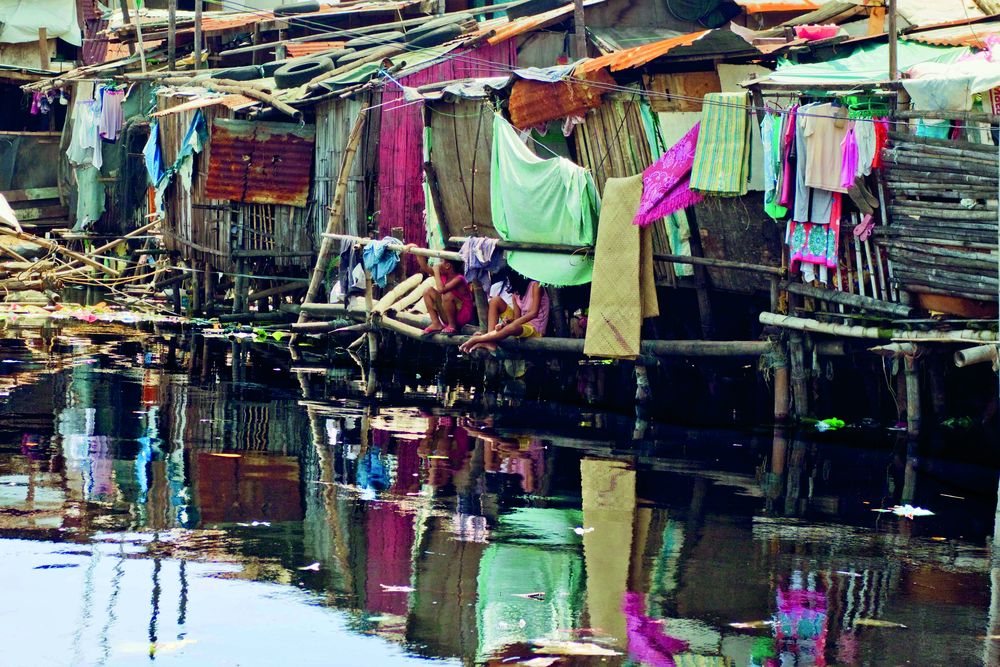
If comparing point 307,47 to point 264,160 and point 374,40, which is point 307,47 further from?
point 264,160

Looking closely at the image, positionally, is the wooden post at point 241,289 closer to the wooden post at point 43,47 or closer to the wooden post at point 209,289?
the wooden post at point 209,289

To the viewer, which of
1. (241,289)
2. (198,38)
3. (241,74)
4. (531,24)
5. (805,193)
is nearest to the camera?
(805,193)

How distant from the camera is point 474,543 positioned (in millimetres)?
8383

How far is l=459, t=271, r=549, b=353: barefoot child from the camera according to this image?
50.7ft

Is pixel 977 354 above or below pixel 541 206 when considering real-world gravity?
below

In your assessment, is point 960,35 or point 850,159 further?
point 960,35

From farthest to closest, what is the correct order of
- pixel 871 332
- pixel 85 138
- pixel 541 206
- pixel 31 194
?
pixel 31 194
pixel 85 138
pixel 541 206
pixel 871 332

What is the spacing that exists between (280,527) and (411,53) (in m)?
13.7

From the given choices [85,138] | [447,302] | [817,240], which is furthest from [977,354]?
[85,138]

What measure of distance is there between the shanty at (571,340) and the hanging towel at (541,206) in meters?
0.04

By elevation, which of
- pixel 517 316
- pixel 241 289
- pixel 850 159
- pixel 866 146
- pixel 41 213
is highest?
pixel 41 213

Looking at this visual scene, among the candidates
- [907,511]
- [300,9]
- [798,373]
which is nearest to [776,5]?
[798,373]

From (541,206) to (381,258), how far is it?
125 inches

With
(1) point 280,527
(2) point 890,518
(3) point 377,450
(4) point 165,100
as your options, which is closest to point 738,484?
(2) point 890,518
